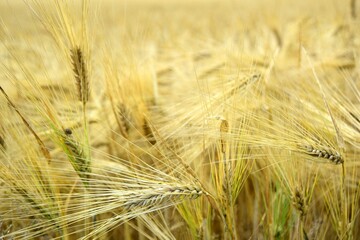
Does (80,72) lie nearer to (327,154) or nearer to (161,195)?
(161,195)

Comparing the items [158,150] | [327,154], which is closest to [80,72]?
[158,150]

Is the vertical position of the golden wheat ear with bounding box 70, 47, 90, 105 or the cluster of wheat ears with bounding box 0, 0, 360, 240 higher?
the golden wheat ear with bounding box 70, 47, 90, 105

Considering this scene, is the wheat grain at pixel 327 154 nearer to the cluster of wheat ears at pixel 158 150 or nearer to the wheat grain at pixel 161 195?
the cluster of wheat ears at pixel 158 150

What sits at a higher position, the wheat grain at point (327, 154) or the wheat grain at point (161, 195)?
the wheat grain at point (327, 154)

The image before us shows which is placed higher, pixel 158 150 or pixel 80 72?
pixel 80 72

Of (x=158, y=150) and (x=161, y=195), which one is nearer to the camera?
(x=161, y=195)

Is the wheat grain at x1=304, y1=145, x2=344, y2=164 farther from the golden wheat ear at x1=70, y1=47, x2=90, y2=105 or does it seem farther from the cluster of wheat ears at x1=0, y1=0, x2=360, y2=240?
the golden wheat ear at x1=70, y1=47, x2=90, y2=105

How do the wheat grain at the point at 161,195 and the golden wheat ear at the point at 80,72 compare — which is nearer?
the wheat grain at the point at 161,195

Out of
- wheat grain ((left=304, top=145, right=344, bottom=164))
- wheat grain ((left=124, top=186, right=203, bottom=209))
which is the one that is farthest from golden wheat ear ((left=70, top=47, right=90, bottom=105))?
wheat grain ((left=304, top=145, right=344, bottom=164))

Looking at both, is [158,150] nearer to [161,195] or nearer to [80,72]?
[161,195]

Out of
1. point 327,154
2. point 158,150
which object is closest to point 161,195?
point 158,150

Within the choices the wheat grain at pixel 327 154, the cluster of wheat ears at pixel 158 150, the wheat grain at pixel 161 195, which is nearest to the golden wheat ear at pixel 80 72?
the cluster of wheat ears at pixel 158 150

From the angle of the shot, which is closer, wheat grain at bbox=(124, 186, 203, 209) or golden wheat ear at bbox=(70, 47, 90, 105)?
wheat grain at bbox=(124, 186, 203, 209)

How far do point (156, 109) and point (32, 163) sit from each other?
1.55 ft
